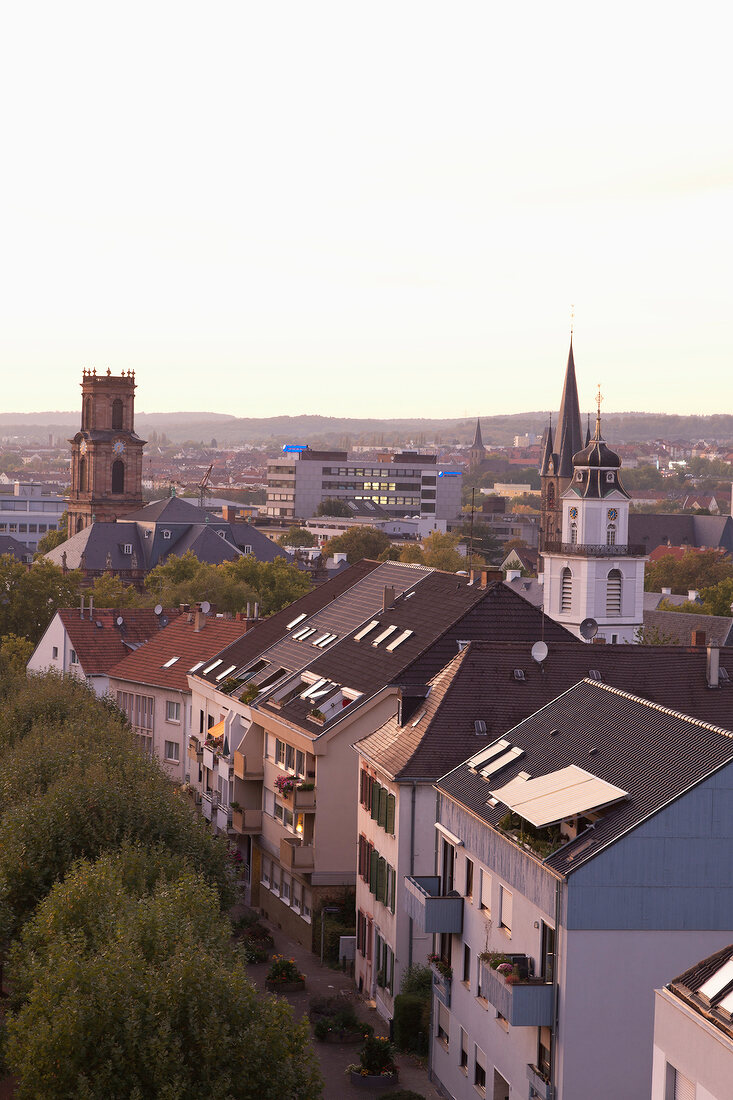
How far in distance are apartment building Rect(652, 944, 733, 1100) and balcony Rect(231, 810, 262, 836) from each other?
33824 mm

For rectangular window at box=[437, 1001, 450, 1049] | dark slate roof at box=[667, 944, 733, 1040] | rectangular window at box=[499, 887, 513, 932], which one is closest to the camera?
dark slate roof at box=[667, 944, 733, 1040]

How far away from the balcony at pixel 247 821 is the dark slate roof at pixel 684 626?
42206 millimetres

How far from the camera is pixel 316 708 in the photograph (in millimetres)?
49938

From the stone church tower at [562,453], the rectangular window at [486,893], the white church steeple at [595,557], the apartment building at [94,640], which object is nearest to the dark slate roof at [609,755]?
the rectangular window at [486,893]

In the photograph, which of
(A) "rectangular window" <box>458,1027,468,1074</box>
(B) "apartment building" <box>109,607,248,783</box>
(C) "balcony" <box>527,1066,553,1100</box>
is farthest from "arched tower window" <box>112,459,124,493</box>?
(C) "balcony" <box>527,1066,553,1100</box>

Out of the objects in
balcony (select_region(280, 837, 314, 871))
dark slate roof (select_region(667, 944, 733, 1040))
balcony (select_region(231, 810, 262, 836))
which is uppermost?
dark slate roof (select_region(667, 944, 733, 1040))

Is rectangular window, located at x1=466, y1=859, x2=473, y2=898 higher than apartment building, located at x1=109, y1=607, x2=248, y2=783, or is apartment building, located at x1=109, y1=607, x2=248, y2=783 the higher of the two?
rectangular window, located at x1=466, y1=859, x2=473, y2=898

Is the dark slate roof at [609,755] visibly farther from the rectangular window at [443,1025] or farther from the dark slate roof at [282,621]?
the dark slate roof at [282,621]

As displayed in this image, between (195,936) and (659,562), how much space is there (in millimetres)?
148162

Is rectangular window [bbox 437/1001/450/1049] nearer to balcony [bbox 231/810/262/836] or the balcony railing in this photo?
balcony [bbox 231/810/262/836]

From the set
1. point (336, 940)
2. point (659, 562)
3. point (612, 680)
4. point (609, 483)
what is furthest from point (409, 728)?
point (659, 562)

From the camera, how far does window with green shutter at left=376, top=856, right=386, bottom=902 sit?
138ft

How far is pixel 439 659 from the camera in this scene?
47.2 m

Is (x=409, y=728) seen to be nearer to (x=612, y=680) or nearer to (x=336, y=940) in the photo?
(x=612, y=680)
